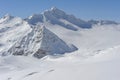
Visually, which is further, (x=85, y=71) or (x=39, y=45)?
(x=39, y=45)

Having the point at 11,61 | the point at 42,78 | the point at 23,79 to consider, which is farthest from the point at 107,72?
the point at 11,61

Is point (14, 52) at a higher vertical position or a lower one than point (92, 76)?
higher

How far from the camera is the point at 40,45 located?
516ft

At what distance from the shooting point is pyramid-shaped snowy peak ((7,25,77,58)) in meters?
153

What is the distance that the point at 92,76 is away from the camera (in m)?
19.1

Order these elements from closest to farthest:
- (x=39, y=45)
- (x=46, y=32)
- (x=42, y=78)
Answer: (x=42, y=78) → (x=39, y=45) → (x=46, y=32)

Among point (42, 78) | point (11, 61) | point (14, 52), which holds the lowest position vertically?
point (42, 78)

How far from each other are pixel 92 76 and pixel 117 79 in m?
1.85

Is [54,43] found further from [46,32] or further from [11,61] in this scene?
[11,61]

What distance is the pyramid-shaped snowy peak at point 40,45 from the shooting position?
503 feet

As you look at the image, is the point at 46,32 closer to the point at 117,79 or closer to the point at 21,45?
the point at 21,45

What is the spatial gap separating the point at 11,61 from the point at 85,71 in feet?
119

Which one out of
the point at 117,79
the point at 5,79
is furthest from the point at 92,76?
the point at 5,79

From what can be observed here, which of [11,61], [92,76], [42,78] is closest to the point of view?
[92,76]
